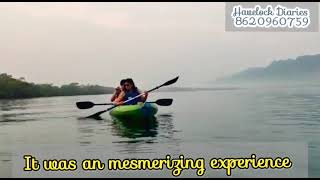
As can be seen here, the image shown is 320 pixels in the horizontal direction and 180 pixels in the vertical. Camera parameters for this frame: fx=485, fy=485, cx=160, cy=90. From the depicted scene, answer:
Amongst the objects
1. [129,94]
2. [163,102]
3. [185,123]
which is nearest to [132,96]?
[129,94]

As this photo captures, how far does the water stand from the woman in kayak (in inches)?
10.4

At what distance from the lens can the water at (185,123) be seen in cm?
912

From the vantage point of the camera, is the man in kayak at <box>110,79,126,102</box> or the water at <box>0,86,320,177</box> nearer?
the water at <box>0,86,320,177</box>

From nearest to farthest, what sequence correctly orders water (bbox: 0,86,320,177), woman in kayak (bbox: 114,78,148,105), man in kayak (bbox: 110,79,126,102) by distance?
water (bbox: 0,86,320,177)
man in kayak (bbox: 110,79,126,102)
woman in kayak (bbox: 114,78,148,105)

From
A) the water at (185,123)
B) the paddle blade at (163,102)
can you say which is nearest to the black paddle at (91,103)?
the paddle blade at (163,102)

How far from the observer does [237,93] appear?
35.8 ft

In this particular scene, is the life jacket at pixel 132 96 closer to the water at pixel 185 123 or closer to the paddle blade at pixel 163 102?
the water at pixel 185 123

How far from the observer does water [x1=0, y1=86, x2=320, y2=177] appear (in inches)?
359

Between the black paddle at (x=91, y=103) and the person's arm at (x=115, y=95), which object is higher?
the person's arm at (x=115, y=95)

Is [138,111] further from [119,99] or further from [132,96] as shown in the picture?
[119,99]

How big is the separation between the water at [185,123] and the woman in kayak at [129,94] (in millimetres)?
263

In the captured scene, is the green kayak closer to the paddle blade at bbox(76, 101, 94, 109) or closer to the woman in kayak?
the woman in kayak

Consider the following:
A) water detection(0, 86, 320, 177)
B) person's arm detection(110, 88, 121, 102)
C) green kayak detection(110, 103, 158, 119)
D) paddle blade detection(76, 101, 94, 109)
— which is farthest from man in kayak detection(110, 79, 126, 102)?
paddle blade detection(76, 101, 94, 109)

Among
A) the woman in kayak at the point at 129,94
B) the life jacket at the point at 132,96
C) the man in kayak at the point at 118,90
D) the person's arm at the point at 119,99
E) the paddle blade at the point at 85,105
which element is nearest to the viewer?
the man in kayak at the point at 118,90
